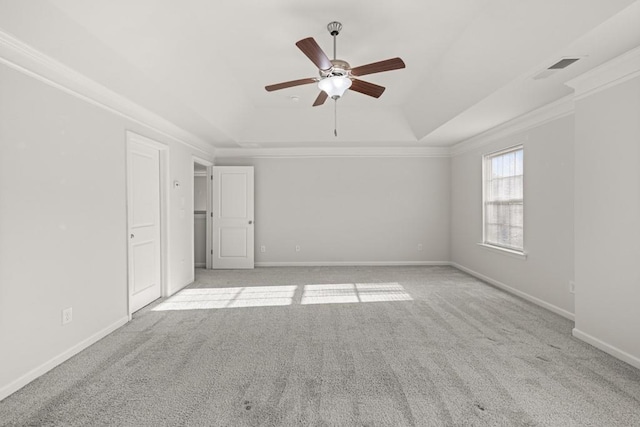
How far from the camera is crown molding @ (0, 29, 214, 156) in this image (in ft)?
7.51

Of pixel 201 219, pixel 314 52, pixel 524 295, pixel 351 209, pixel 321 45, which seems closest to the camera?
pixel 314 52

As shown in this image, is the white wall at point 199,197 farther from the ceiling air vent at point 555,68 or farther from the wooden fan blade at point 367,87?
the ceiling air vent at point 555,68

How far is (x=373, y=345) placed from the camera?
3.14m

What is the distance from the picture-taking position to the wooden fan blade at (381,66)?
266 cm

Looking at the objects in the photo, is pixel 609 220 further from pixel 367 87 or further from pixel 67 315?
pixel 67 315

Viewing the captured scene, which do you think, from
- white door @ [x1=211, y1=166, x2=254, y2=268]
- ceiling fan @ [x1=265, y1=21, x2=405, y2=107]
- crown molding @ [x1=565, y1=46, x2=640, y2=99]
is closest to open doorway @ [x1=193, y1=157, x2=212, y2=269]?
white door @ [x1=211, y1=166, x2=254, y2=268]

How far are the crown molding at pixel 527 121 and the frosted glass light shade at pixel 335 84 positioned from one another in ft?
8.10

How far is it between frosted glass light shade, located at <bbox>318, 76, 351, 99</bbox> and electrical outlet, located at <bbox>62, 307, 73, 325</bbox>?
111 inches

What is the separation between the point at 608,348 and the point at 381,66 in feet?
9.63

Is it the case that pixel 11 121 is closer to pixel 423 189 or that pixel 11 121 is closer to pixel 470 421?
pixel 470 421

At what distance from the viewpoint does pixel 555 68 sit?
116 inches

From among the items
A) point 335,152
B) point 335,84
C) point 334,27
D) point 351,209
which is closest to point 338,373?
point 335,84

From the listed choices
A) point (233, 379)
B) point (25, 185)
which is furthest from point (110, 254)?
point (233, 379)

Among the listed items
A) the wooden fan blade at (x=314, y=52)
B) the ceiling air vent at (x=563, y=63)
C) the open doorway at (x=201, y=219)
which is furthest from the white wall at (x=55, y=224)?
the ceiling air vent at (x=563, y=63)
